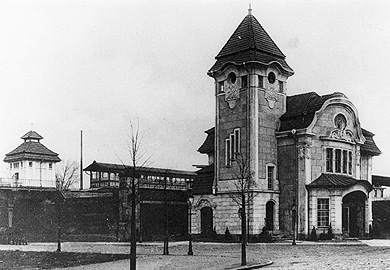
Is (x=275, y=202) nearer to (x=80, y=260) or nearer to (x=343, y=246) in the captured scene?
(x=343, y=246)

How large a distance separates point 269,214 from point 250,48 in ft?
40.8

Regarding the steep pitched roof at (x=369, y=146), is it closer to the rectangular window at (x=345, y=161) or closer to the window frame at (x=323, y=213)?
the rectangular window at (x=345, y=161)

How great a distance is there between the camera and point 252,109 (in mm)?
40438

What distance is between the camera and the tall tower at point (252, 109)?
4044cm

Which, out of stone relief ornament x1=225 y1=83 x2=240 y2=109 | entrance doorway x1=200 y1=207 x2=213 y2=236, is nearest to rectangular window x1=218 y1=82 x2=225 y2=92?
stone relief ornament x1=225 y1=83 x2=240 y2=109

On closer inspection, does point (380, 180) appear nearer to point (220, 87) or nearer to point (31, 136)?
point (220, 87)

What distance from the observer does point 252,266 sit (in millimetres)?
20828

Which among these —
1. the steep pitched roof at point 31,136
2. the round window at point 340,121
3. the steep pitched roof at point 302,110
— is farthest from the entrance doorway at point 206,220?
the steep pitched roof at point 31,136

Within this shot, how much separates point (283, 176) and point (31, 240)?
69.8ft

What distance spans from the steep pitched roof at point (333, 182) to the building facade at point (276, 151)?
7cm

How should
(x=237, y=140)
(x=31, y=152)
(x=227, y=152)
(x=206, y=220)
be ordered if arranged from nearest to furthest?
1. (x=237, y=140)
2. (x=227, y=152)
3. (x=206, y=220)
4. (x=31, y=152)

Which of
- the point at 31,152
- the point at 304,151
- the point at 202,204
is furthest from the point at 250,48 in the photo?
the point at 31,152

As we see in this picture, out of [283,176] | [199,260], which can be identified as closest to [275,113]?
[283,176]

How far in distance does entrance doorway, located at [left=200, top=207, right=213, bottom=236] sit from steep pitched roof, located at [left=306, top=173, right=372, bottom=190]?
8.21 metres
